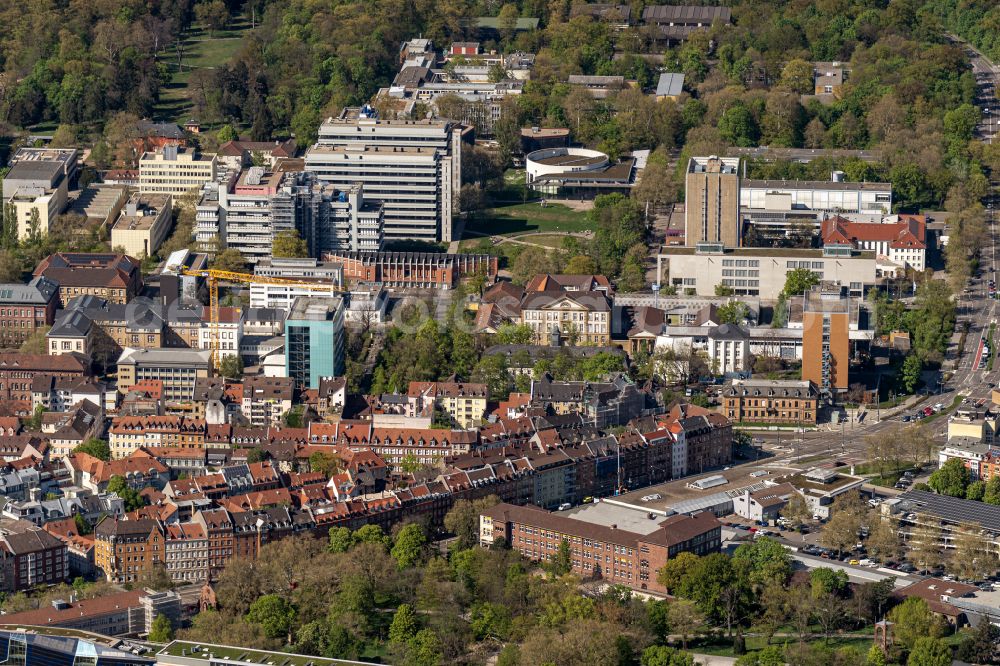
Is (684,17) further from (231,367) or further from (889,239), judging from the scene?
(231,367)

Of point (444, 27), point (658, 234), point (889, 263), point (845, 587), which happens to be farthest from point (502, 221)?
point (845, 587)

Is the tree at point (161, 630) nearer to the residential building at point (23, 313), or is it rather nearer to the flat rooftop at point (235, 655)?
the flat rooftop at point (235, 655)

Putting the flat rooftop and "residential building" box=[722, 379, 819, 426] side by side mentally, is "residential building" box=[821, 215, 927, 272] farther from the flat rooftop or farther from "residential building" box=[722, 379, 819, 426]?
the flat rooftop

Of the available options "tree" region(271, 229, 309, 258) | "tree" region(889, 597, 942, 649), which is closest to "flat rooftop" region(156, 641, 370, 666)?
"tree" region(889, 597, 942, 649)

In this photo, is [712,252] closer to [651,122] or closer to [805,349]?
[805,349]

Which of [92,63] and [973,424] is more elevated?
[92,63]

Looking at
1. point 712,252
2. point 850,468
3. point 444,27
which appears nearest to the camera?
point 850,468

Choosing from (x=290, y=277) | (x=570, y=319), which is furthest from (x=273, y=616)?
(x=290, y=277)
